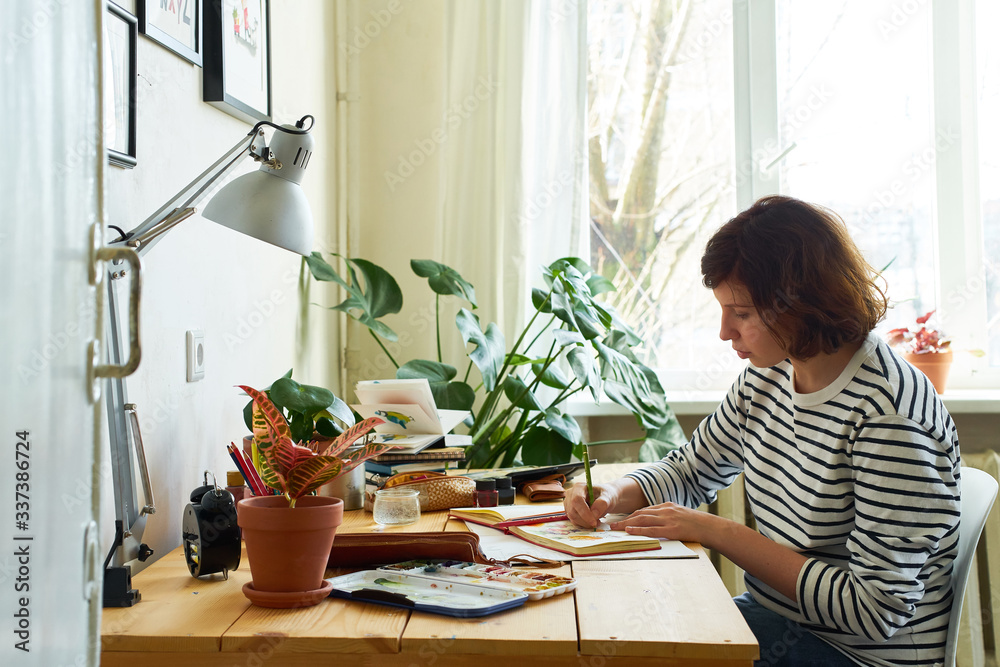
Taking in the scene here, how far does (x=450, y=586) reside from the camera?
104 centimetres

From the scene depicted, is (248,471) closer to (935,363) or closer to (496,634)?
(496,634)

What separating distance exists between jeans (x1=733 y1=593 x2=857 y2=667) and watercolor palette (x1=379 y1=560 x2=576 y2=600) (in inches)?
16.6

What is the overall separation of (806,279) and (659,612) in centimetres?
61

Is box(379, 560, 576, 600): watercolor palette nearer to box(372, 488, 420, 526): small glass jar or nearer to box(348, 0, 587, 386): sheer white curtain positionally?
box(372, 488, 420, 526): small glass jar

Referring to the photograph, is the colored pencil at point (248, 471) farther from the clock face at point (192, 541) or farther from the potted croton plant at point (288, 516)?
the potted croton plant at point (288, 516)

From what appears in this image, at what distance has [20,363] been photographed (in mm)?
586

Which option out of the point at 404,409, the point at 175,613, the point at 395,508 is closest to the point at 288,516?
the point at 175,613

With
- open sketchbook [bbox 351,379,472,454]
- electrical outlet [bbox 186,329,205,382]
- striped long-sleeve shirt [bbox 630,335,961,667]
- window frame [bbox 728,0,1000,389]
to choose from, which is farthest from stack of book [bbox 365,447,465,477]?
window frame [bbox 728,0,1000,389]

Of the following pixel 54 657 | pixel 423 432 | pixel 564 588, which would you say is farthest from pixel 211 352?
pixel 54 657

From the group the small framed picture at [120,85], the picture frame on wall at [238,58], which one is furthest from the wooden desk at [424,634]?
the picture frame on wall at [238,58]

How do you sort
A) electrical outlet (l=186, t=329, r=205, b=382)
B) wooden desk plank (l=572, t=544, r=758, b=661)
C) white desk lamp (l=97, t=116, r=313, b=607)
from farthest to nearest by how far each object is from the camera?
electrical outlet (l=186, t=329, r=205, b=382), white desk lamp (l=97, t=116, r=313, b=607), wooden desk plank (l=572, t=544, r=758, b=661)

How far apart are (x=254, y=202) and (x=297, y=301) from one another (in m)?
0.98

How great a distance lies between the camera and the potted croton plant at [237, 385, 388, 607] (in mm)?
950

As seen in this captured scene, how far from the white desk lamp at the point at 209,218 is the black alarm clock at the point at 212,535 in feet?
0.23
